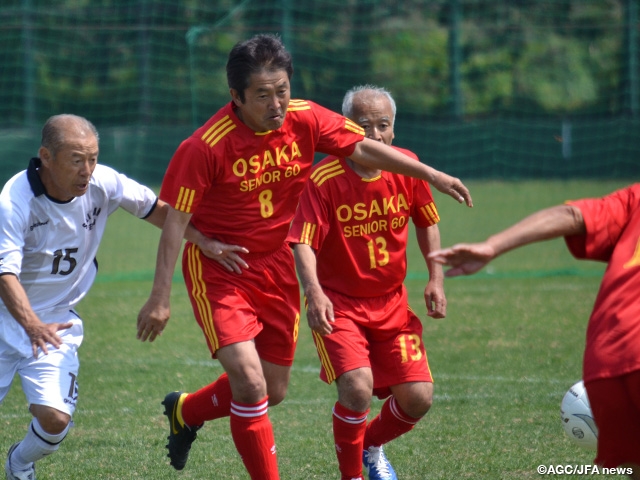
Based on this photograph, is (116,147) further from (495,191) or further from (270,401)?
(270,401)

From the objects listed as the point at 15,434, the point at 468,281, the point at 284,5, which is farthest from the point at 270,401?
the point at 284,5

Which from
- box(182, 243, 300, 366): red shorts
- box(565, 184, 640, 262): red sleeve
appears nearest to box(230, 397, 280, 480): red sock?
box(182, 243, 300, 366): red shorts

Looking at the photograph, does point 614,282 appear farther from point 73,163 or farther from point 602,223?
point 73,163

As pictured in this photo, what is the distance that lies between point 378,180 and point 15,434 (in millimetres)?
2663

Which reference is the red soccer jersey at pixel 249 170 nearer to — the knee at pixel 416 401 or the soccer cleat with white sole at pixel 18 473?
the knee at pixel 416 401

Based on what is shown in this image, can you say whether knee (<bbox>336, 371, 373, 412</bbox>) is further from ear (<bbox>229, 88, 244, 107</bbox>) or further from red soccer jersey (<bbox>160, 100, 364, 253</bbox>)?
ear (<bbox>229, 88, 244, 107</bbox>)

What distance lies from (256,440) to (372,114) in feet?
6.05

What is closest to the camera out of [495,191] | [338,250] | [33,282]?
[33,282]

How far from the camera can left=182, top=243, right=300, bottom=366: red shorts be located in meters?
4.35

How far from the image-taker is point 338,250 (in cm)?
487

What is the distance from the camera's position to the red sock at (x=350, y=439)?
4590 mm

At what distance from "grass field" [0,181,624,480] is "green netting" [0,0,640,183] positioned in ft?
32.7

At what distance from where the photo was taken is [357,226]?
15.9ft

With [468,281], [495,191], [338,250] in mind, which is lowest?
[495,191]
